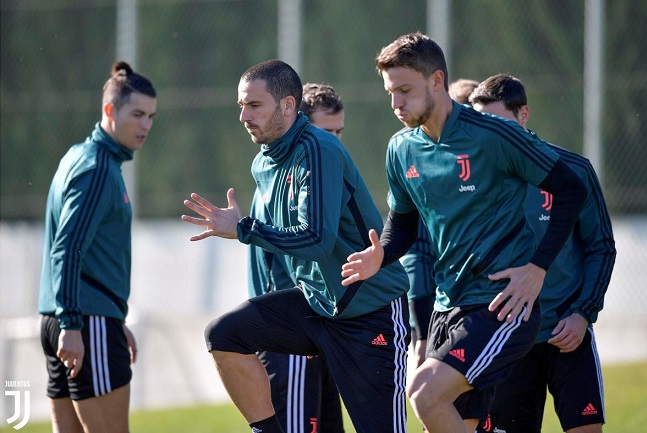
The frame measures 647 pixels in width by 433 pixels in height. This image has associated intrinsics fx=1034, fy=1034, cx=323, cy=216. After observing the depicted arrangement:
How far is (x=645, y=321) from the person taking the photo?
40.3 ft

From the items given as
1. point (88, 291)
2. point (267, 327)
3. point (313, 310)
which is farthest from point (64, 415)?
point (313, 310)

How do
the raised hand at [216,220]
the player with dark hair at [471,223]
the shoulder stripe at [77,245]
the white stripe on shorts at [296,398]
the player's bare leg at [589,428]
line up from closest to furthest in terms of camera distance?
the player with dark hair at [471,223], the raised hand at [216,220], the player's bare leg at [589,428], the white stripe on shorts at [296,398], the shoulder stripe at [77,245]

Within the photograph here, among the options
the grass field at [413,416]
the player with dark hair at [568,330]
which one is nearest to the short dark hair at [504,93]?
the player with dark hair at [568,330]

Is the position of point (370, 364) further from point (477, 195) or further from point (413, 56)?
point (413, 56)

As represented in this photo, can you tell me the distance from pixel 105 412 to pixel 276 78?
2.28 metres

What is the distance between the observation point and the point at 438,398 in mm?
4777

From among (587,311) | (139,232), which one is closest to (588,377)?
(587,311)

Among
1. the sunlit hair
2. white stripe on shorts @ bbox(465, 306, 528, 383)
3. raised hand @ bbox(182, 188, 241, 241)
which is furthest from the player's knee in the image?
the sunlit hair

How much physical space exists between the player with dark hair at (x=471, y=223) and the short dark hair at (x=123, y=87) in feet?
7.24

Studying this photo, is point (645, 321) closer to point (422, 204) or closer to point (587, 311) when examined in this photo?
point (587, 311)

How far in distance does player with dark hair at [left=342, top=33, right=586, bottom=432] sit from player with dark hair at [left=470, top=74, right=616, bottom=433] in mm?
767

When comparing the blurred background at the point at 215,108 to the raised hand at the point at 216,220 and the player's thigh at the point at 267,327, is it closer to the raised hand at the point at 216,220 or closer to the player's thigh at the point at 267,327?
the player's thigh at the point at 267,327

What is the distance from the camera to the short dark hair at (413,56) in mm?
5039

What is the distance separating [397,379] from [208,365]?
27.1ft
